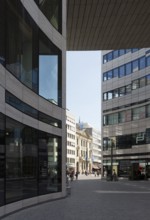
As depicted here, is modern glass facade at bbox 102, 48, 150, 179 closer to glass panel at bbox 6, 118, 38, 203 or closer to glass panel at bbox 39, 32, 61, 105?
glass panel at bbox 39, 32, 61, 105

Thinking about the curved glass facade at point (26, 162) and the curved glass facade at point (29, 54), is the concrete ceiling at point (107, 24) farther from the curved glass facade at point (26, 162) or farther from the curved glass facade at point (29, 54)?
the curved glass facade at point (26, 162)

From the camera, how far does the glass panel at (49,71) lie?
72.1 feet

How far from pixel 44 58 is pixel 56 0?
4.10 metres

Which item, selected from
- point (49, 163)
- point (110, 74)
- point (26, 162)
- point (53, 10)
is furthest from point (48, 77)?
point (110, 74)

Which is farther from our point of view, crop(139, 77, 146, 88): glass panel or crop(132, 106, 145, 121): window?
crop(139, 77, 146, 88): glass panel

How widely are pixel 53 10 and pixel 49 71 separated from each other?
133 inches

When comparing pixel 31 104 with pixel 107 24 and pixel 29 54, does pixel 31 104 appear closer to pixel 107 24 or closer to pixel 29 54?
pixel 29 54

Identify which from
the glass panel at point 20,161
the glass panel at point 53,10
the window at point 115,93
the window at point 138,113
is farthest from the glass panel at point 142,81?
the glass panel at point 20,161

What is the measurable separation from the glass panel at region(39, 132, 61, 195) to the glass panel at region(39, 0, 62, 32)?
225 inches

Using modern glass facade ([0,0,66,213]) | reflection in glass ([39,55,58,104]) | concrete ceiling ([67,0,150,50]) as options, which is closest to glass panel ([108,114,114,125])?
concrete ceiling ([67,0,150,50])

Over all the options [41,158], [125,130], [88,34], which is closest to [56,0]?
[41,158]

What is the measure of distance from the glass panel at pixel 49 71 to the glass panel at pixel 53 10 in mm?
1238

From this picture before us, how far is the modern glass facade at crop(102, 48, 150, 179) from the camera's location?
67625 mm

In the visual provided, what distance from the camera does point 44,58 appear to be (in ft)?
73.8
